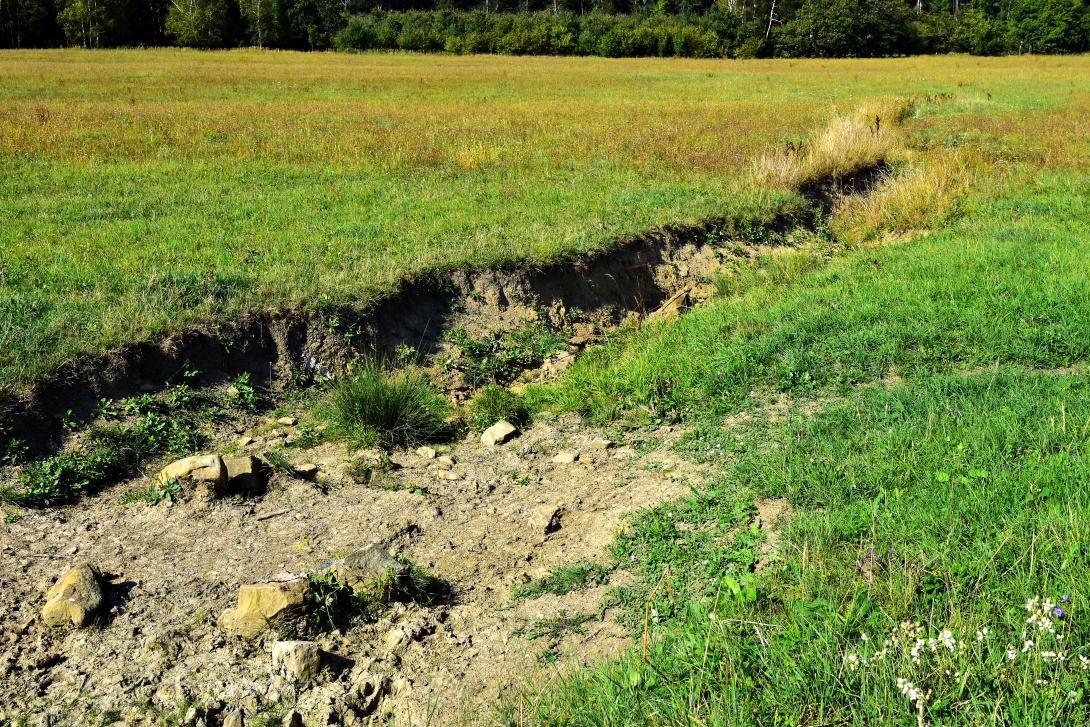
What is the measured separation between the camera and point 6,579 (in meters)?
4.54

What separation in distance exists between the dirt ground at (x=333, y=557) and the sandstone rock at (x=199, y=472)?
151mm

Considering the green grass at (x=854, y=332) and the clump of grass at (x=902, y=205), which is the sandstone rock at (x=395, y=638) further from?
the clump of grass at (x=902, y=205)

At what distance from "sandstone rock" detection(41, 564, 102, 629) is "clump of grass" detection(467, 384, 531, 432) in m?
3.06

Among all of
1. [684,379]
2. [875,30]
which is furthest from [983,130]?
[875,30]

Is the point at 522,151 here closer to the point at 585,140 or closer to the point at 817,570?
the point at 585,140

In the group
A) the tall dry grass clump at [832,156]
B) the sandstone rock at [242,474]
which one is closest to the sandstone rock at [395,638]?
the sandstone rock at [242,474]

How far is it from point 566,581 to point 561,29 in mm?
70963

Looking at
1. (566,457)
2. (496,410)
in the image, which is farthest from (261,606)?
(496,410)

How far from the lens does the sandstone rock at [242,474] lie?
555 cm

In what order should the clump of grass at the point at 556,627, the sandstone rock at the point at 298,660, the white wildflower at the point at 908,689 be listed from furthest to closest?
the clump of grass at the point at 556,627
the sandstone rock at the point at 298,660
the white wildflower at the point at 908,689

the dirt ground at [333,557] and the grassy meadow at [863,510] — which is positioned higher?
the grassy meadow at [863,510]

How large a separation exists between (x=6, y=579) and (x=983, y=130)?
72.5 ft

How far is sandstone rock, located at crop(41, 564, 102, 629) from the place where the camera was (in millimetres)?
4207

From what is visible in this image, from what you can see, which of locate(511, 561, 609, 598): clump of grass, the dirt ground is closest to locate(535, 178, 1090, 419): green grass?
the dirt ground
